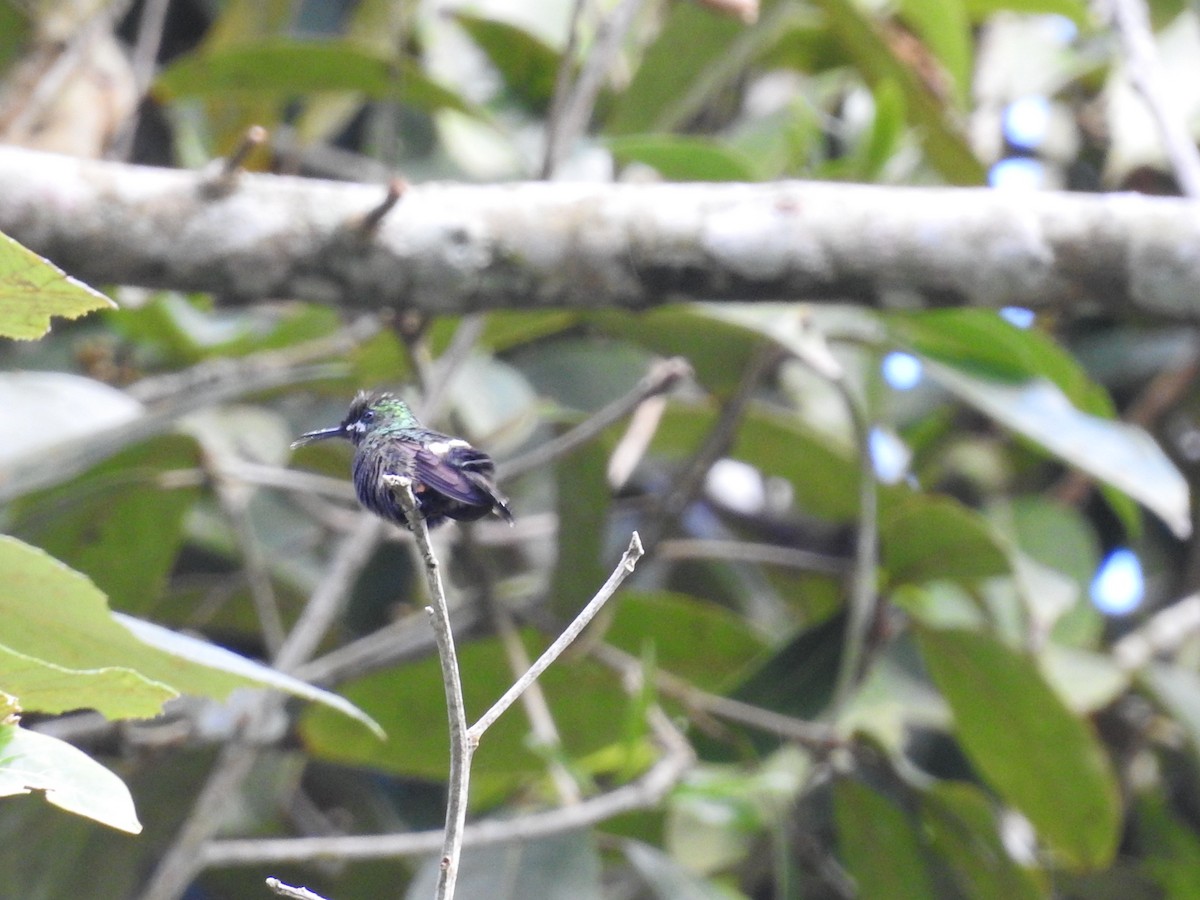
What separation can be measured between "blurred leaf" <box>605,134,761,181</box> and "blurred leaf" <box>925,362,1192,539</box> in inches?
17.9

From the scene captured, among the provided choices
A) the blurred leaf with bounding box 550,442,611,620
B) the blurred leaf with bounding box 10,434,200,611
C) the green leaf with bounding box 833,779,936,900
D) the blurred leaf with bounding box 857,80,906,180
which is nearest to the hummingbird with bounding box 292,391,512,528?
the blurred leaf with bounding box 550,442,611,620

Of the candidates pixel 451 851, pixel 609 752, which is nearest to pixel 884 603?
pixel 609 752

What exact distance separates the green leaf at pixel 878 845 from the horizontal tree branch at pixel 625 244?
0.95 metres

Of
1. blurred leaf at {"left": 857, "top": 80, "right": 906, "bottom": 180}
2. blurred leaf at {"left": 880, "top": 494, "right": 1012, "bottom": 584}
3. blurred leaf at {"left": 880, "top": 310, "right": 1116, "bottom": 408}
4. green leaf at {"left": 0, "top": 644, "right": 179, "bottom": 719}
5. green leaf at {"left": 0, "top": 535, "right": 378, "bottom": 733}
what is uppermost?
blurred leaf at {"left": 857, "top": 80, "right": 906, "bottom": 180}

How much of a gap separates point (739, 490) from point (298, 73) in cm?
141

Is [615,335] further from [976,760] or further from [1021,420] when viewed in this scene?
[976,760]

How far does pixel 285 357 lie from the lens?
2650 millimetres

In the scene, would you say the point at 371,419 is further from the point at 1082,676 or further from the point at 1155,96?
the point at 1082,676

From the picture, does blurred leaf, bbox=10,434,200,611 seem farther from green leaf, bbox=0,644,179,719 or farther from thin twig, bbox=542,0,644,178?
green leaf, bbox=0,644,179,719

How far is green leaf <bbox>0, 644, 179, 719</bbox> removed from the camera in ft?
3.18

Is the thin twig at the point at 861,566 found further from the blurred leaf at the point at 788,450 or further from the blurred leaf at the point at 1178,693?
the blurred leaf at the point at 1178,693

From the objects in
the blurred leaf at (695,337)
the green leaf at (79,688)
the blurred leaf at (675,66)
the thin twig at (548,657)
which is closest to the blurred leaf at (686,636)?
the blurred leaf at (695,337)

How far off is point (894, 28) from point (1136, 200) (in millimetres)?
1370

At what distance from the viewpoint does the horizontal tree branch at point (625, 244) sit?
1892 millimetres
